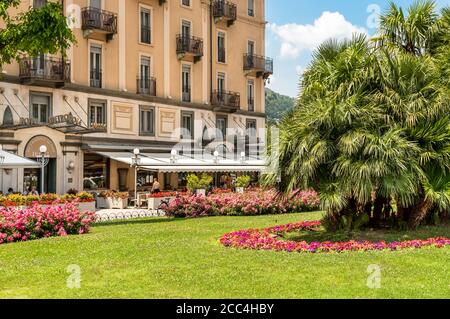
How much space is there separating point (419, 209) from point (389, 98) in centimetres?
287

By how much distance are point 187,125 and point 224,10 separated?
8.01m

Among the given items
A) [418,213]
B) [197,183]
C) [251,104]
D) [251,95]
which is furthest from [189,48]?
[418,213]

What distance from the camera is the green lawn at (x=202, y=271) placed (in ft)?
25.1

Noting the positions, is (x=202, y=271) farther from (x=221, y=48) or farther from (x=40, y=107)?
(x=221, y=48)

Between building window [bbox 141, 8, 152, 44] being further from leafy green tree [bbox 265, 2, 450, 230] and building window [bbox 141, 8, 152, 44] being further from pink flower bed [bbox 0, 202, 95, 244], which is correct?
leafy green tree [bbox 265, 2, 450, 230]

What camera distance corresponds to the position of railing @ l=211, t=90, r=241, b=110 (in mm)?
38438

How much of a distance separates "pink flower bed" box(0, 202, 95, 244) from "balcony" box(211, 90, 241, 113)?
76.2 feet

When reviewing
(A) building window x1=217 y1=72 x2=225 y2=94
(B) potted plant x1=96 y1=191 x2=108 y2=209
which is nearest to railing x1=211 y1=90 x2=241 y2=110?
(A) building window x1=217 y1=72 x2=225 y2=94

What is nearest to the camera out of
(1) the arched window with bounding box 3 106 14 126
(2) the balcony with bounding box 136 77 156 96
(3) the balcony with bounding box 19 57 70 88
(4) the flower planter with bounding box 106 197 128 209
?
(1) the arched window with bounding box 3 106 14 126

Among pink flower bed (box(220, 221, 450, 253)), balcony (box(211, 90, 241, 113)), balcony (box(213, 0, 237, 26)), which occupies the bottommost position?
pink flower bed (box(220, 221, 450, 253))

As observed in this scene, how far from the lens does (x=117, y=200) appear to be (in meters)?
28.4
